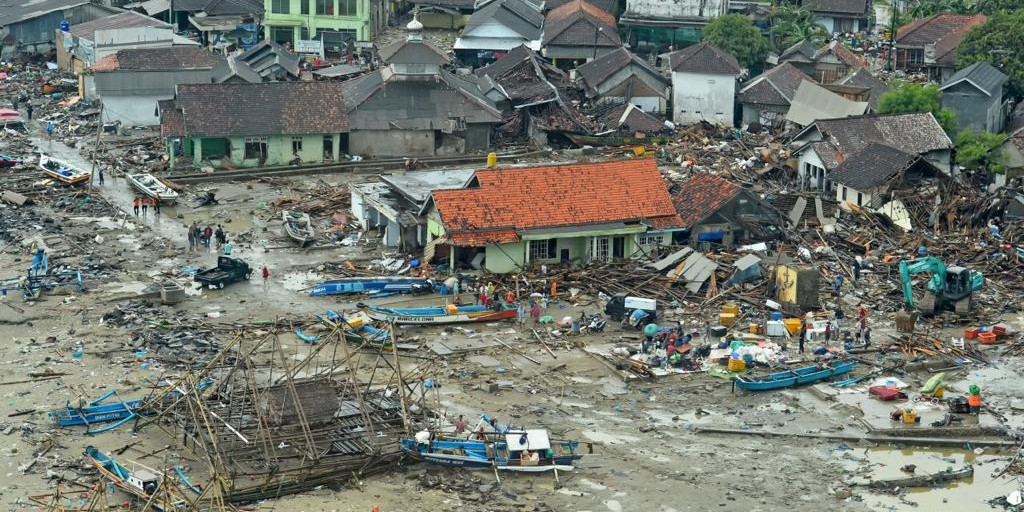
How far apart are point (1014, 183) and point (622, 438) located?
24.7m

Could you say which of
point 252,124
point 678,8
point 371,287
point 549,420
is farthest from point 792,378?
point 678,8

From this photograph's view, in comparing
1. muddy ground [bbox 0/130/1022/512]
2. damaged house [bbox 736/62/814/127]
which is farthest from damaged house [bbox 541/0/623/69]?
muddy ground [bbox 0/130/1022/512]

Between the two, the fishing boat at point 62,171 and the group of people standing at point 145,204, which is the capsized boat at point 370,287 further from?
the fishing boat at point 62,171

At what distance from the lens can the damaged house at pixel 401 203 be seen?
4931cm

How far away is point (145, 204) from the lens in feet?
178

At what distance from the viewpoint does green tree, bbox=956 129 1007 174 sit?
56875mm

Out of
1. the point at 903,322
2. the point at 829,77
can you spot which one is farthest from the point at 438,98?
the point at 903,322

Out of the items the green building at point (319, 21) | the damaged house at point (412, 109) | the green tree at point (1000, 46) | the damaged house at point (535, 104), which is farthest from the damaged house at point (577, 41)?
the green tree at point (1000, 46)

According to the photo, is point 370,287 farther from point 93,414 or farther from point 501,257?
point 93,414

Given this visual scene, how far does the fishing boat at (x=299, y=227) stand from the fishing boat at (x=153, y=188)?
4422 mm

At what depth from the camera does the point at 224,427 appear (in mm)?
34562

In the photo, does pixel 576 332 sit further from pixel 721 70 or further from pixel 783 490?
pixel 721 70

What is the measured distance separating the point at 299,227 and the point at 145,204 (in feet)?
20.0

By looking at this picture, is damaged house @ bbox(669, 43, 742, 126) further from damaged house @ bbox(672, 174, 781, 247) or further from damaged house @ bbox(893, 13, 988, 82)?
damaged house @ bbox(672, 174, 781, 247)
